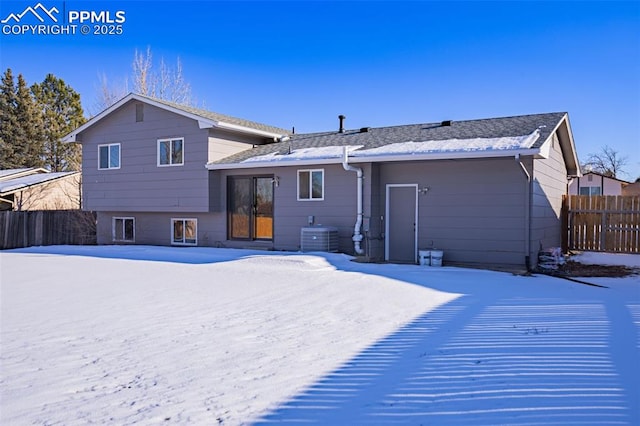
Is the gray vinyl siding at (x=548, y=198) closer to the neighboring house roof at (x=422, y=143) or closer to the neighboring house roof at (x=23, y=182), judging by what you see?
the neighboring house roof at (x=422, y=143)

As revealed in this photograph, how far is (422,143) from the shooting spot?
12.2 meters

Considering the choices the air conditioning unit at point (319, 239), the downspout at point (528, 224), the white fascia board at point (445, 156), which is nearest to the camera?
the white fascia board at point (445, 156)

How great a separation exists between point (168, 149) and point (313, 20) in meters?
6.44

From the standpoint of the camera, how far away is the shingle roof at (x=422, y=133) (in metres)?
11.9

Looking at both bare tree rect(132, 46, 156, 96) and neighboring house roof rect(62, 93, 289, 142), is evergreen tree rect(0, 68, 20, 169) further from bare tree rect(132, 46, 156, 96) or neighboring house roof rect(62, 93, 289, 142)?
neighboring house roof rect(62, 93, 289, 142)

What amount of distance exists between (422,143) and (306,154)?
3096mm

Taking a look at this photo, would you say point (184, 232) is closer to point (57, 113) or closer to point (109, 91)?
point (109, 91)

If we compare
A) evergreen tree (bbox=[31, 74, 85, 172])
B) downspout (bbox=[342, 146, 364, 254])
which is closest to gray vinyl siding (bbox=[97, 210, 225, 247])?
downspout (bbox=[342, 146, 364, 254])

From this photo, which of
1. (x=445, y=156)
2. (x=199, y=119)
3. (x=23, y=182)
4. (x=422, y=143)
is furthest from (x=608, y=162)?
(x=23, y=182)

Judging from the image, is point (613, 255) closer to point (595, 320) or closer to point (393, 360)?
point (595, 320)

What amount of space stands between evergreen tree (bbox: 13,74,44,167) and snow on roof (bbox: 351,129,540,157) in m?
31.2

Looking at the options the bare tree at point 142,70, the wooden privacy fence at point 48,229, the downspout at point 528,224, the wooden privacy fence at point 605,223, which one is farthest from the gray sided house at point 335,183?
the bare tree at point 142,70

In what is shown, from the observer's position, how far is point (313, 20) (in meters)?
16.5

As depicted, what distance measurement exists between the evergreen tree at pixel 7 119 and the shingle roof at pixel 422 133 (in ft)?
90.7
